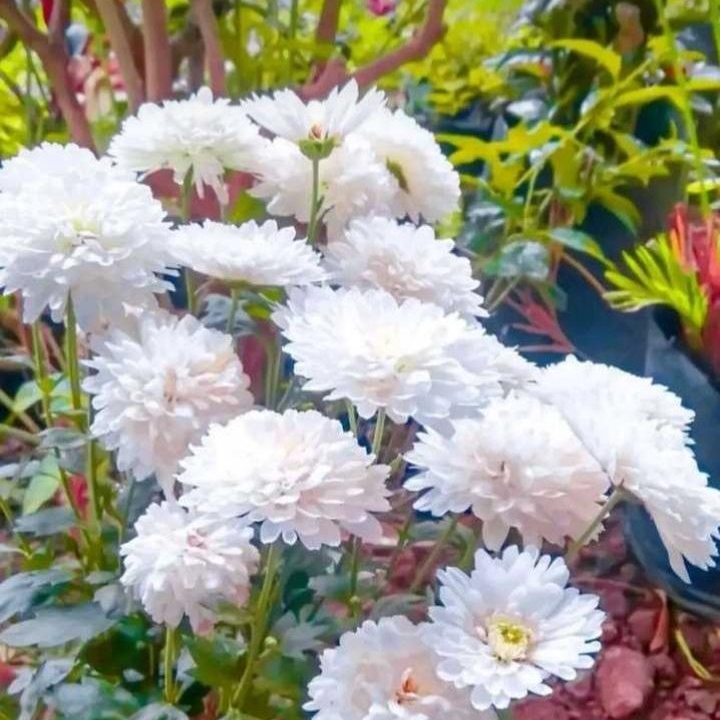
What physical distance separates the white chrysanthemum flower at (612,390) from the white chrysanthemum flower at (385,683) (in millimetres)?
135

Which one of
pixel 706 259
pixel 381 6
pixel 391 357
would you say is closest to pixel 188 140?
pixel 391 357

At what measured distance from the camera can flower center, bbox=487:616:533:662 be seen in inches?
17.1

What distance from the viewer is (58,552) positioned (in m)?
0.77

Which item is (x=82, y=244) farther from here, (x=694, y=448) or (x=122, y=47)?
(x=694, y=448)

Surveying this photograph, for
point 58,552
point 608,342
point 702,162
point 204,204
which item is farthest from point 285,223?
point 608,342

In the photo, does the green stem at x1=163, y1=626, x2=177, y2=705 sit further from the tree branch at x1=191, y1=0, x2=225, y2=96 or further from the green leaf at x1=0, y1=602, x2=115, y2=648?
the tree branch at x1=191, y1=0, x2=225, y2=96

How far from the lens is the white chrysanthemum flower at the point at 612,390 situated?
53 centimetres

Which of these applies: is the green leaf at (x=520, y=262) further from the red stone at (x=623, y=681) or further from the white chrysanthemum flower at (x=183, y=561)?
the white chrysanthemum flower at (x=183, y=561)

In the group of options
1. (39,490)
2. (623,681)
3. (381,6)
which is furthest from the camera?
(381,6)

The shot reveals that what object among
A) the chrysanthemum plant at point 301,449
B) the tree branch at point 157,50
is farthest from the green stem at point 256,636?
the tree branch at point 157,50

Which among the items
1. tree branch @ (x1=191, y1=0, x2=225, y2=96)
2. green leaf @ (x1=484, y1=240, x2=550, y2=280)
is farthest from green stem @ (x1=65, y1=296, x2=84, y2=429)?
green leaf @ (x1=484, y1=240, x2=550, y2=280)

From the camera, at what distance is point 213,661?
1.76 feet

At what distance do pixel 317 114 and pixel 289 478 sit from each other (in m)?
0.23

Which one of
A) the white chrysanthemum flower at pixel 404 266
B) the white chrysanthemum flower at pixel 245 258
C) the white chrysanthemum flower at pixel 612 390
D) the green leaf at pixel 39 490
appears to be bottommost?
the green leaf at pixel 39 490
